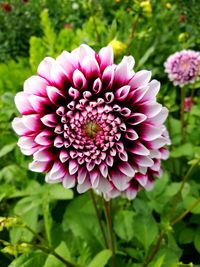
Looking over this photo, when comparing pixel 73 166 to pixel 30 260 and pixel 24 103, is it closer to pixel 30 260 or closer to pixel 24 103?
pixel 24 103

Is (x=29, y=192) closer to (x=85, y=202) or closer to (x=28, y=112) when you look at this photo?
(x=85, y=202)

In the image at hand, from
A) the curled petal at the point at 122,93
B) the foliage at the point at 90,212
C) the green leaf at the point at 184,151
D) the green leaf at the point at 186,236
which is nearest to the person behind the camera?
the curled petal at the point at 122,93

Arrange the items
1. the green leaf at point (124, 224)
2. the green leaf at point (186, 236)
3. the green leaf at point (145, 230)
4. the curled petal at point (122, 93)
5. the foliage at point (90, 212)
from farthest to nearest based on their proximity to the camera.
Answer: the green leaf at point (186, 236) < the green leaf at point (124, 224) < the green leaf at point (145, 230) < the foliage at point (90, 212) < the curled petal at point (122, 93)

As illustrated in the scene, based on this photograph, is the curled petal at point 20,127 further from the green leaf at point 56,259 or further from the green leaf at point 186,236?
the green leaf at point 186,236

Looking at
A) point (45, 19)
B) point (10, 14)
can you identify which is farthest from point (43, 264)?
point (10, 14)

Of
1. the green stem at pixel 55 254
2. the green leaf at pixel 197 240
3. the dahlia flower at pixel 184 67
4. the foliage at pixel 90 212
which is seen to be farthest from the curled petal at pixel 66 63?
the dahlia flower at pixel 184 67

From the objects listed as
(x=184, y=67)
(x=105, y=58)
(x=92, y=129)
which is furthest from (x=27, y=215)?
(x=184, y=67)

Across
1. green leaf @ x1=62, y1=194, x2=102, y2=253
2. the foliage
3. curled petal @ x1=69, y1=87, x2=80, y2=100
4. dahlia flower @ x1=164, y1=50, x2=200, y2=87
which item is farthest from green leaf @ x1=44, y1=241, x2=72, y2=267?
dahlia flower @ x1=164, y1=50, x2=200, y2=87
